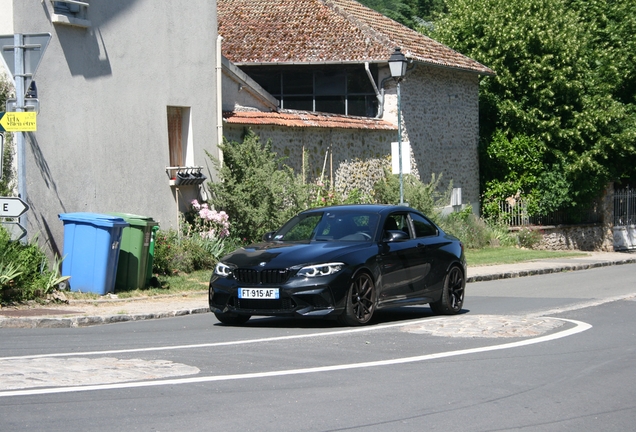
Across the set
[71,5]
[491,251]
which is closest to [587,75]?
[491,251]

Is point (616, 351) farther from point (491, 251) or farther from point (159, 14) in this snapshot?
point (491, 251)

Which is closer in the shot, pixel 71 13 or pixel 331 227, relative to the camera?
pixel 331 227

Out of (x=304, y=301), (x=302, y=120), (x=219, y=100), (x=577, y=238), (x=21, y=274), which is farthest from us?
(x=577, y=238)

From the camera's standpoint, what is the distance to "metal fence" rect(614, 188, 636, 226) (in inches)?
1601

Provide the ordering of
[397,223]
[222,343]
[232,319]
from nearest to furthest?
[222,343], [232,319], [397,223]

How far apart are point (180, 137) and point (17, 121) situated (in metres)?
6.98

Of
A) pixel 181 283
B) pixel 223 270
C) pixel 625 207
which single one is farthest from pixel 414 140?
pixel 223 270

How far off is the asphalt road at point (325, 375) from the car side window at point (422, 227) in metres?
1.25

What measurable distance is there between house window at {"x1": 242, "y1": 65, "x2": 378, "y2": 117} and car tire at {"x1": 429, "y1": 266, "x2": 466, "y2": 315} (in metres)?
16.5

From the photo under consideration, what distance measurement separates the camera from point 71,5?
17359mm

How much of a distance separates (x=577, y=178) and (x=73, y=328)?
26.6 m

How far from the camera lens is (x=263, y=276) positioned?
11922 mm

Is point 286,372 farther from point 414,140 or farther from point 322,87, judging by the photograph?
point 414,140

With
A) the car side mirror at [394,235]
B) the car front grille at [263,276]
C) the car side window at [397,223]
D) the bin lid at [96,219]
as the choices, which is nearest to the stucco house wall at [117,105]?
the bin lid at [96,219]
